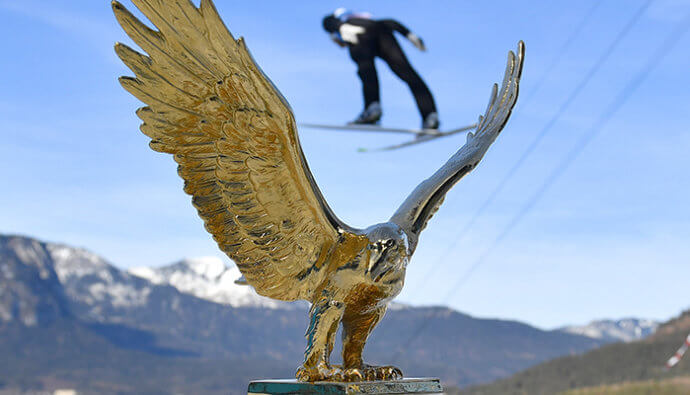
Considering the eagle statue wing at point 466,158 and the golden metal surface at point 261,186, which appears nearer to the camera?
the golden metal surface at point 261,186

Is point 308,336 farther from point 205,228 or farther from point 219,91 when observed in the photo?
point 219,91

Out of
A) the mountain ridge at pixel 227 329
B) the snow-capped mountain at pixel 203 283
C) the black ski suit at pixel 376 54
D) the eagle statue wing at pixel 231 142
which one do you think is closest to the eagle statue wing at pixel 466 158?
the eagle statue wing at pixel 231 142

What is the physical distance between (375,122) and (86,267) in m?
12.8

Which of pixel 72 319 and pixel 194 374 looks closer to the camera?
pixel 194 374

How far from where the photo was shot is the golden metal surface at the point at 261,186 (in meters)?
1.83

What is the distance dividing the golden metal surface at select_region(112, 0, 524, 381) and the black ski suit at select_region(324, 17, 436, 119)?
3860 millimetres

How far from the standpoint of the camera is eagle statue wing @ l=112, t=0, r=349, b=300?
1.81 metres

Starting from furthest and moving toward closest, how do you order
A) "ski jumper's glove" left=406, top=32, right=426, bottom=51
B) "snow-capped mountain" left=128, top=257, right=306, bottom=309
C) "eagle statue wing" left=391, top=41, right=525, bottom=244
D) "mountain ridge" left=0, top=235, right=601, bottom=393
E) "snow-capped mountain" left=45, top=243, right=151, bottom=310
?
"snow-capped mountain" left=45, top=243, right=151, bottom=310, "snow-capped mountain" left=128, top=257, right=306, bottom=309, "mountain ridge" left=0, top=235, right=601, bottom=393, "ski jumper's glove" left=406, top=32, right=426, bottom=51, "eagle statue wing" left=391, top=41, right=525, bottom=244

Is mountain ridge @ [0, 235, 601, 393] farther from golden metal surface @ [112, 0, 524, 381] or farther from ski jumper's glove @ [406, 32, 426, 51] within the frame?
golden metal surface @ [112, 0, 524, 381]

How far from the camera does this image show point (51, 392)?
13.6 m

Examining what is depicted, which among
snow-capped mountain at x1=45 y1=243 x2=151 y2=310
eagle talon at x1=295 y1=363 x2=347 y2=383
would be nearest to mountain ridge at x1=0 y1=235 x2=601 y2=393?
snow-capped mountain at x1=45 y1=243 x2=151 y2=310

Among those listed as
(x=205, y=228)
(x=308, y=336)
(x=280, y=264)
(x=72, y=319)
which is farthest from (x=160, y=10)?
(x=72, y=319)

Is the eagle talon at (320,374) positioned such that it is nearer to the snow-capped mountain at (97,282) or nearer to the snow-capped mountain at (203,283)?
the snow-capped mountain at (203,283)

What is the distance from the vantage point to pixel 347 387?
6.50ft
